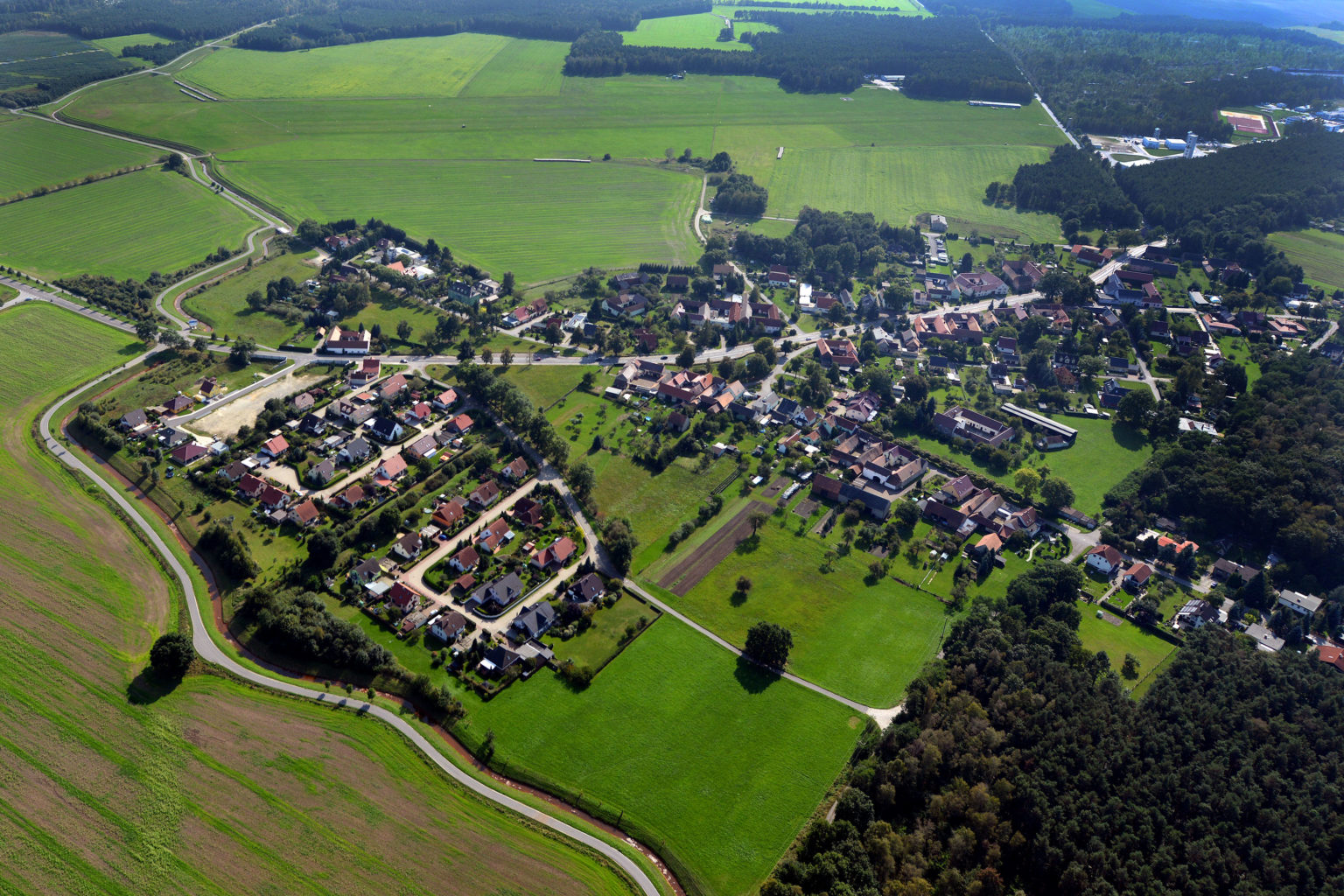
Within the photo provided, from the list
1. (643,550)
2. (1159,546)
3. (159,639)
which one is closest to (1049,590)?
(1159,546)

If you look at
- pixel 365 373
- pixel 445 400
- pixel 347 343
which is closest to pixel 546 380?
pixel 445 400

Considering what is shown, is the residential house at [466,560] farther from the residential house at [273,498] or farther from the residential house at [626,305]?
the residential house at [626,305]

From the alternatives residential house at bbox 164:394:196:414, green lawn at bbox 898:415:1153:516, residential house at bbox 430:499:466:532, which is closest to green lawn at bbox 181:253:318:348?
residential house at bbox 164:394:196:414

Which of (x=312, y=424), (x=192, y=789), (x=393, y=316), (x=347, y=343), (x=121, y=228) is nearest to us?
(x=192, y=789)

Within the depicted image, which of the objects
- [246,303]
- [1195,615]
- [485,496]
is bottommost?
[1195,615]

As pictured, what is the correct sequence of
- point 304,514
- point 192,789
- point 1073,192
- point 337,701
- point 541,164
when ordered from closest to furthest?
point 192,789 < point 337,701 < point 304,514 < point 1073,192 < point 541,164

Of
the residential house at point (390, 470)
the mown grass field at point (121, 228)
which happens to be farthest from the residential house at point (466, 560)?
the mown grass field at point (121, 228)

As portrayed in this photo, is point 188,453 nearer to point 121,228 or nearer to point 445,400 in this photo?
point 445,400
